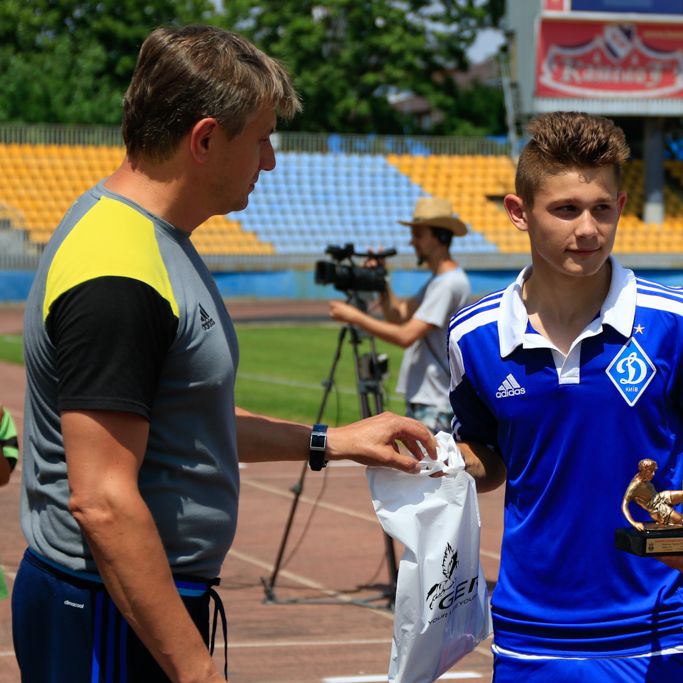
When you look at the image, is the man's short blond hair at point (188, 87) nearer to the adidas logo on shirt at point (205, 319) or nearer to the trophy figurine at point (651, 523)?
the adidas logo on shirt at point (205, 319)

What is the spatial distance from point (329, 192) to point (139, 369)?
38345mm

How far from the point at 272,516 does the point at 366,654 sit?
11.1 feet

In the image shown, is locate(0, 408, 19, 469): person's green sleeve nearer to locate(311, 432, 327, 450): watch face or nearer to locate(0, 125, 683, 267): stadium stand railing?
locate(311, 432, 327, 450): watch face

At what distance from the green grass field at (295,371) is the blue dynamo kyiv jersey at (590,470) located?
6.87 meters

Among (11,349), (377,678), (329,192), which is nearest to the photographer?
(377,678)

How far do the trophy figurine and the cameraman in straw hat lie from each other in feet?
14.7

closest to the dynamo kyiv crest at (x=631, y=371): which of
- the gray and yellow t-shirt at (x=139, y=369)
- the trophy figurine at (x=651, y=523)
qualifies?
the trophy figurine at (x=651, y=523)

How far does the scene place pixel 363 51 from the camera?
52.3 meters

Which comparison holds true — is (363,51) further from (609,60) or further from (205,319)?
(205,319)

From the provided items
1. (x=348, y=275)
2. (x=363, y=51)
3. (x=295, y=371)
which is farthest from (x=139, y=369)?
(x=363, y=51)

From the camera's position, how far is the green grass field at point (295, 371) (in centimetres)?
1509

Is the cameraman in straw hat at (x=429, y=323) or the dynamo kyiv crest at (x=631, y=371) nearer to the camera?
the dynamo kyiv crest at (x=631, y=371)

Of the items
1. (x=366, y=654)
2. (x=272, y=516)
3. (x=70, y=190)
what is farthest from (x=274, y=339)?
(x=366, y=654)

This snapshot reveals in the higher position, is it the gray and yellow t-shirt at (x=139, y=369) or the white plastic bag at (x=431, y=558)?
the gray and yellow t-shirt at (x=139, y=369)
